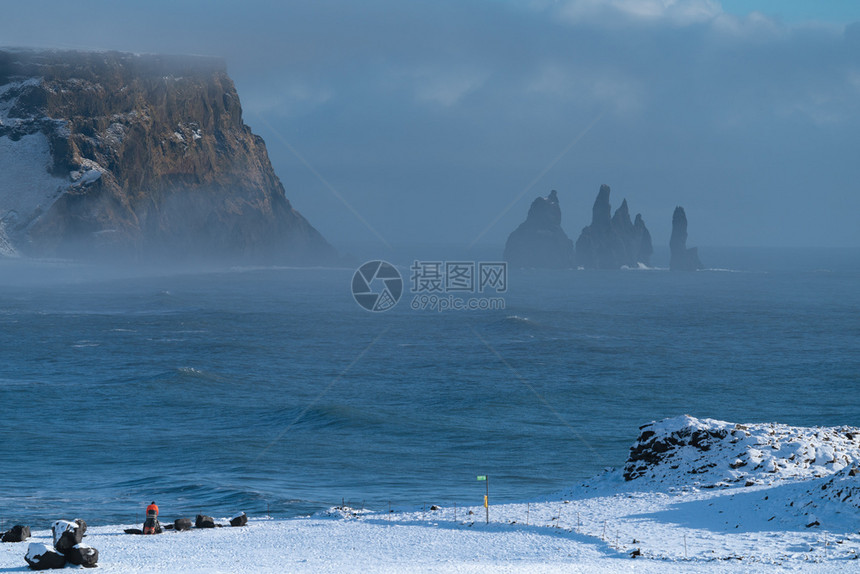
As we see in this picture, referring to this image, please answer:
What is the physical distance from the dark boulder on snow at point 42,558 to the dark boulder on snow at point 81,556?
0.31 metres

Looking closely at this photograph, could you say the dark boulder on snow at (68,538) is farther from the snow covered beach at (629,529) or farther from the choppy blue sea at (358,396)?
the choppy blue sea at (358,396)

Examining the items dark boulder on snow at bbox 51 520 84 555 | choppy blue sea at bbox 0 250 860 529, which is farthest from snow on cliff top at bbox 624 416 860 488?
dark boulder on snow at bbox 51 520 84 555

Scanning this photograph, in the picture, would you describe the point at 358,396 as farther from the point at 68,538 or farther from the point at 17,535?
the point at 68,538

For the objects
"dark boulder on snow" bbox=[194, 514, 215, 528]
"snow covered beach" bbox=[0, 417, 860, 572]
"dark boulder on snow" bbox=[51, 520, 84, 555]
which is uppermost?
"dark boulder on snow" bbox=[51, 520, 84, 555]

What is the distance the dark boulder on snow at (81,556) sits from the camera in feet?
93.0

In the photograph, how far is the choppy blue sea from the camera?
1876 inches

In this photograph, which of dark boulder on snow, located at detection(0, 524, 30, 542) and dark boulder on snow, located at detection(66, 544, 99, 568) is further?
dark boulder on snow, located at detection(0, 524, 30, 542)

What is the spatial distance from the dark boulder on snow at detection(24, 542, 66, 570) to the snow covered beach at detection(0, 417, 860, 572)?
0.62m

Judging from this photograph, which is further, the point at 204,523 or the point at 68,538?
the point at 204,523

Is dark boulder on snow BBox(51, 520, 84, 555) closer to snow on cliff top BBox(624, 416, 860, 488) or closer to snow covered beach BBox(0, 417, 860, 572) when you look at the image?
snow covered beach BBox(0, 417, 860, 572)

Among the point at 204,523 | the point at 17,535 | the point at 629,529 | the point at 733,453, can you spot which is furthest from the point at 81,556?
the point at 733,453

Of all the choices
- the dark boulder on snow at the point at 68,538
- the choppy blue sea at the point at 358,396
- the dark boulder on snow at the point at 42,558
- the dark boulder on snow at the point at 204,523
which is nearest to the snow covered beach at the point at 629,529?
the dark boulder on snow at the point at 204,523

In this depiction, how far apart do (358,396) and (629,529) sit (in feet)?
136

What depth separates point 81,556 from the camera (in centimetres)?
2838
